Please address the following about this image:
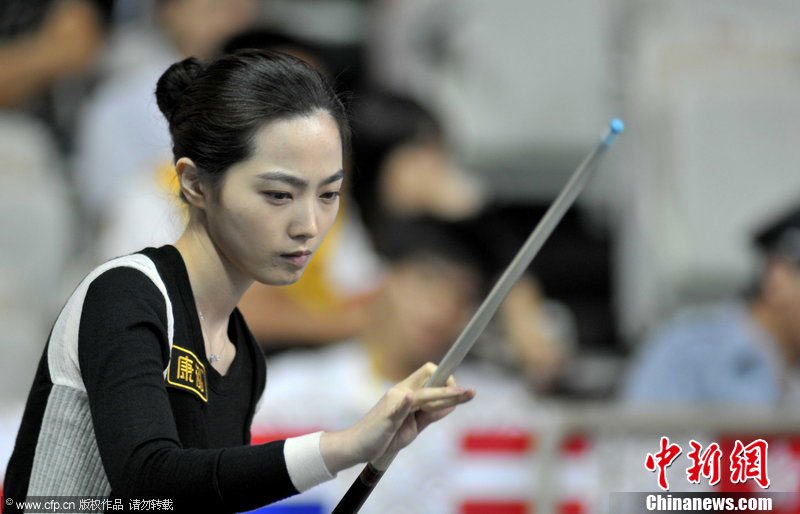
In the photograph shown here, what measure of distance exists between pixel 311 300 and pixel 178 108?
339 centimetres

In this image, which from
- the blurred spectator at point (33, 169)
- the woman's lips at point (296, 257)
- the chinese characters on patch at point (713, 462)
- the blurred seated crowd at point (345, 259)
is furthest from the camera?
the blurred spectator at point (33, 169)

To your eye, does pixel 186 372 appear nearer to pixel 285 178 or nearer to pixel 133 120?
pixel 285 178

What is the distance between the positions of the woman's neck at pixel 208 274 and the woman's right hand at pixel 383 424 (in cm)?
37

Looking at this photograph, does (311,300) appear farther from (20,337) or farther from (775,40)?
(775,40)

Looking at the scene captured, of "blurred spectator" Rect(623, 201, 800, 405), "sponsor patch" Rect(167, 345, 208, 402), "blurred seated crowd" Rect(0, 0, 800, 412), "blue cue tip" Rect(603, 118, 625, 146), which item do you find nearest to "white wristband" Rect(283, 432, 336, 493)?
"sponsor patch" Rect(167, 345, 208, 402)

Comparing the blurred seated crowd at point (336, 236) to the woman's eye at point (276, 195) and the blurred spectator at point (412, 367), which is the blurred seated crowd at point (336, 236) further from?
the woman's eye at point (276, 195)

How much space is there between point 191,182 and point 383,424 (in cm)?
55

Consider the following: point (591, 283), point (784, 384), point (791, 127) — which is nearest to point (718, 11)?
point (791, 127)

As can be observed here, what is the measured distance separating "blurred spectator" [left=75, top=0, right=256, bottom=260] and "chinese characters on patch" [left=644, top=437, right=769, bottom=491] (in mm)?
2085

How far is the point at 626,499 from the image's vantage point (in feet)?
14.4

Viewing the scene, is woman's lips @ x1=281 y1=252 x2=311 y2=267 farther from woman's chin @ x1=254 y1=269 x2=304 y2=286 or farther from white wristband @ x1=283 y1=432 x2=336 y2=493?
white wristband @ x1=283 y1=432 x2=336 y2=493

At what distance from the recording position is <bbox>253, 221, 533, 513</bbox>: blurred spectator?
4.55 metres

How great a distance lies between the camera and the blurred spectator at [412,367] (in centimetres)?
455

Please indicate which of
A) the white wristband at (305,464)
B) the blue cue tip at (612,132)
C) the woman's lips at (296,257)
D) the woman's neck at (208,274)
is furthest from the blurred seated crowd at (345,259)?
the blue cue tip at (612,132)
